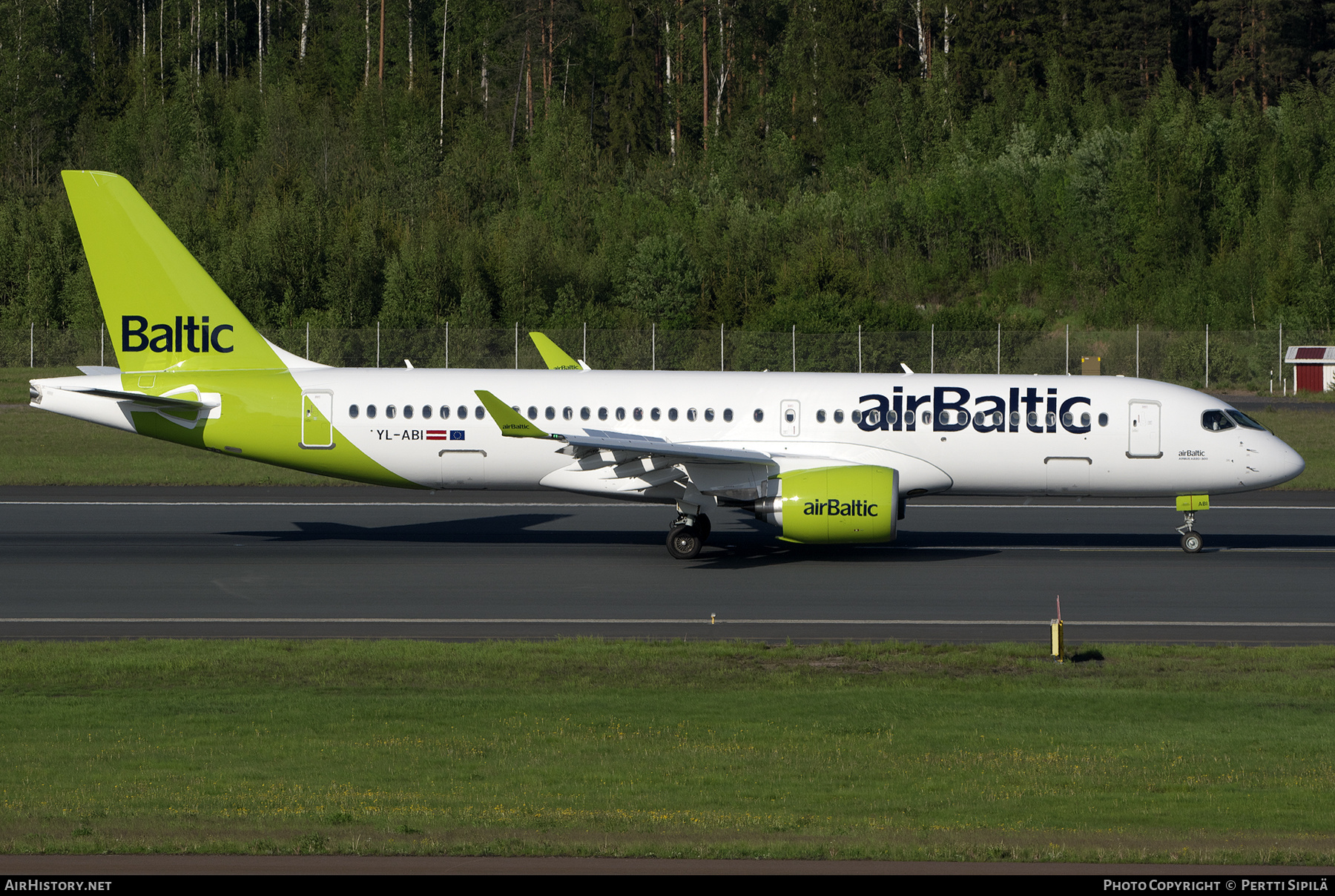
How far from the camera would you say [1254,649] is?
17.7 metres

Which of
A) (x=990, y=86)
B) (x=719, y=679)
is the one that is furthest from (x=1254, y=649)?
(x=990, y=86)

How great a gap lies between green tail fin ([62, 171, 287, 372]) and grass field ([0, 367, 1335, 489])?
10525mm

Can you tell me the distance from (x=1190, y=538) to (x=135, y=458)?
101ft

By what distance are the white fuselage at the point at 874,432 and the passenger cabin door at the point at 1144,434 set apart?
2cm

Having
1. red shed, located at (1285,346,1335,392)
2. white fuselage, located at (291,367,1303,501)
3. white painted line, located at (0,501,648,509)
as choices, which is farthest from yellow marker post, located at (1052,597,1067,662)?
red shed, located at (1285,346,1335,392)

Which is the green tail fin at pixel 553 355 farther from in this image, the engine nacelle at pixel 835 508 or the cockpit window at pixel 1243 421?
the cockpit window at pixel 1243 421

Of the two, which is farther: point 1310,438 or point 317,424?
point 1310,438

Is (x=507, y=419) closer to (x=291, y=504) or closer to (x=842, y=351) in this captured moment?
(x=291, y=504)

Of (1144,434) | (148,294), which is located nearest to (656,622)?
(1144,434)

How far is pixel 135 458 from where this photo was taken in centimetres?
4128

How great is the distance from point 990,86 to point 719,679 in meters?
89.0

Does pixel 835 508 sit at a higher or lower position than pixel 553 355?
lower

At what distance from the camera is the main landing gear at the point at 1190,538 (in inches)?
1023

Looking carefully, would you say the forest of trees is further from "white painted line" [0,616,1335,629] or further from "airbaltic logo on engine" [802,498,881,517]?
"white painted line" [0,616,1335,629]
